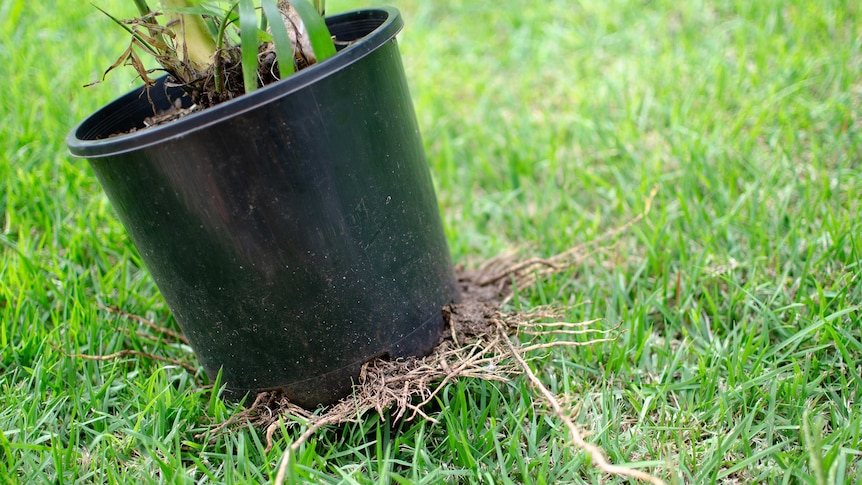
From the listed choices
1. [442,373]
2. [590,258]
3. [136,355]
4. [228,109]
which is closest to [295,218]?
[228,109]

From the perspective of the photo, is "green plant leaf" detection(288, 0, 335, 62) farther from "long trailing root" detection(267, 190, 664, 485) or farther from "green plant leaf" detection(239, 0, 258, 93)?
"long trailing root" detection(267, 190, 664, 485)

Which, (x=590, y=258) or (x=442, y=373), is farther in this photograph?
(x=590, y=258)

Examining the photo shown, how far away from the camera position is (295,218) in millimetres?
1142

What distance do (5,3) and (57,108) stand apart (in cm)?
125

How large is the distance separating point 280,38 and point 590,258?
3.72ft

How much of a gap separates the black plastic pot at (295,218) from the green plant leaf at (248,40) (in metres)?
0.10

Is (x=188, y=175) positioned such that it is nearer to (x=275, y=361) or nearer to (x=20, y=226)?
(x=275, y=361)

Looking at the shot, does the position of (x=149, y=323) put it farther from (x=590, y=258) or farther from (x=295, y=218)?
(x=590, y=258)

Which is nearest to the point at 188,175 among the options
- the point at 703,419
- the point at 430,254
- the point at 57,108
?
the point at 430,254

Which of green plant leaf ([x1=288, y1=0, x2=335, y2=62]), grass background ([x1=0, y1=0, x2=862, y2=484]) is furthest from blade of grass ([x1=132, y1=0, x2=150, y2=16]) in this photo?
grass background ([x1=0, y1=0, x2=862, y2=484])

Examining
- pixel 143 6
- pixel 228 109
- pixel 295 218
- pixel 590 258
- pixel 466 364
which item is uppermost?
pixel 143 6

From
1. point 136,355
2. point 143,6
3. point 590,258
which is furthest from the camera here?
point 590,258

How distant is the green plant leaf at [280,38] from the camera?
1086 mm

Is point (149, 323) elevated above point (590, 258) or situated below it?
above
